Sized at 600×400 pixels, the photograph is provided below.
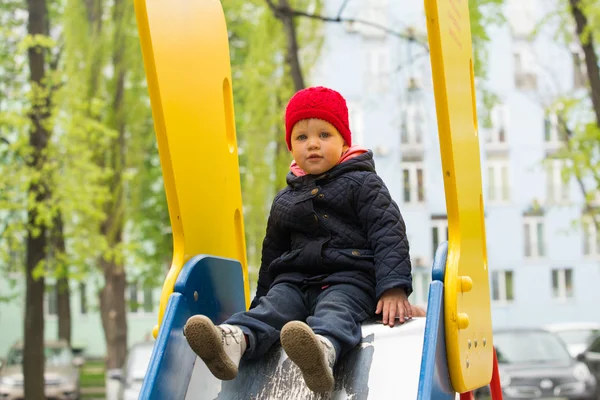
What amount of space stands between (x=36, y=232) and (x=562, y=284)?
81.9 feet

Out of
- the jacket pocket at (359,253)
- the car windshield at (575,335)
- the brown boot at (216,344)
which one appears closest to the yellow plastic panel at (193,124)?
the brown boot at (216,344)

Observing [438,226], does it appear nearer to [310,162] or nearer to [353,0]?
[353,0]

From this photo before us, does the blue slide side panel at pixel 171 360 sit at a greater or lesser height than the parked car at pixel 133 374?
greater

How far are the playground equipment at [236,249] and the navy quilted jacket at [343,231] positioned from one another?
190 millimetres

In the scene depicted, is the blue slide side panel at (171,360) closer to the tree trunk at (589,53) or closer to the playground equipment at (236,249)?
the playground equipment at (236,249)

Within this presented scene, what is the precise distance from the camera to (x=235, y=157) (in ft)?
14.6

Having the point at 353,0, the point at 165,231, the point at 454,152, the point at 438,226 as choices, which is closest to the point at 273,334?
the point at 454,152

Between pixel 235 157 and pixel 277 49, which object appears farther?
pixel 277 49

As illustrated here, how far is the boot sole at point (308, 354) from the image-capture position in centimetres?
305

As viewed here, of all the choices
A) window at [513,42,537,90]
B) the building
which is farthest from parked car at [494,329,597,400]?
window at [513,42,537,90]

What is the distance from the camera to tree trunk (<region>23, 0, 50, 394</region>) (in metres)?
→ 11.6

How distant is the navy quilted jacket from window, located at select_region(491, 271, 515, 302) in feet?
99.9

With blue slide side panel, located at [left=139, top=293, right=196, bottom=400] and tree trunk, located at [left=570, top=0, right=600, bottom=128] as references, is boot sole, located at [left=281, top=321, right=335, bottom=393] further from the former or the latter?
tree trunk, located at [left=570, top=0, right=600, bottom=128]

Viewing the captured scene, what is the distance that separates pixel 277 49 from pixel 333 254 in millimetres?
11462
